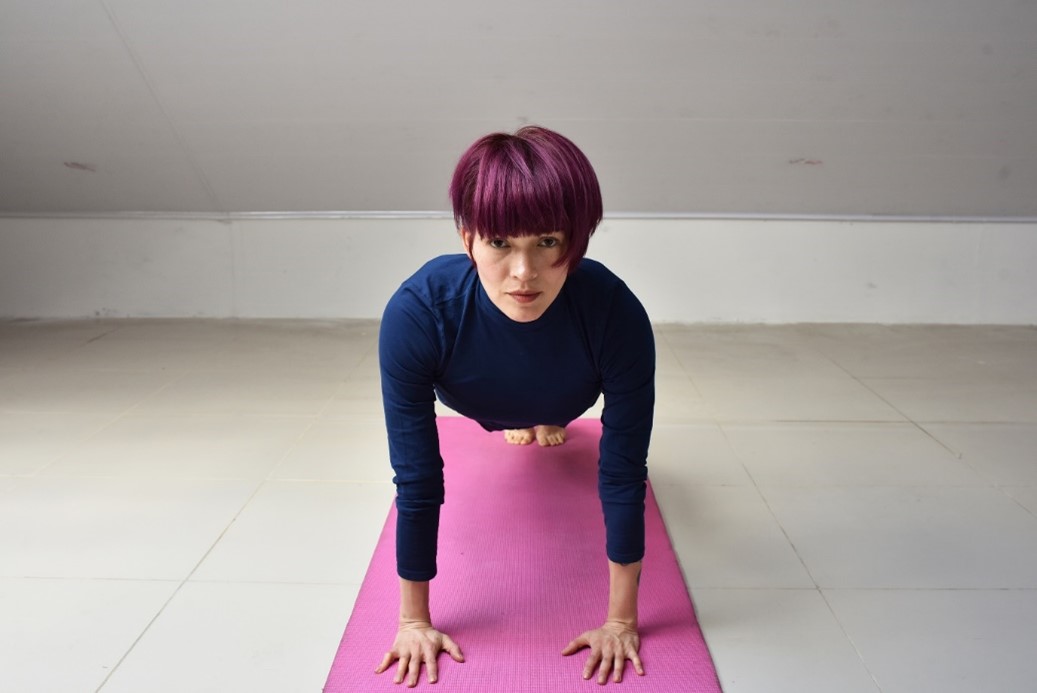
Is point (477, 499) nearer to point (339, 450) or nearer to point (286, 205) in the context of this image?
point (339, 450)

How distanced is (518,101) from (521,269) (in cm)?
214

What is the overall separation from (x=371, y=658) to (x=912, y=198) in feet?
10.7

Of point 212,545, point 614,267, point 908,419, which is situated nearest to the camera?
point 212,545

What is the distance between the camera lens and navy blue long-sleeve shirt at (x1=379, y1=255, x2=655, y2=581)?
135 cm

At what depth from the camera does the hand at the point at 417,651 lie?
133 centimetres

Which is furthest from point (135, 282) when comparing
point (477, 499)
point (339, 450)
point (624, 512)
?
point (624, 512)

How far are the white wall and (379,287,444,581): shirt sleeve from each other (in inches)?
100.0

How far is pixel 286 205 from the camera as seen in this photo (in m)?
3.82

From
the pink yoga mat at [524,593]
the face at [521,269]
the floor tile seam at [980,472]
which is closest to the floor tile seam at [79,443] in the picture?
the pink yoga mat at [524,593]

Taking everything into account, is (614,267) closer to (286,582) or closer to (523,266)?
(286,582)

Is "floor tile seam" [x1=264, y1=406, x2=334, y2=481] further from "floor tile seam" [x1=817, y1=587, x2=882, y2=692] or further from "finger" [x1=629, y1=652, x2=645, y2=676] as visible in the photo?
"floor tile seam" [x1=817, y1=587, x2=882, y2=692]

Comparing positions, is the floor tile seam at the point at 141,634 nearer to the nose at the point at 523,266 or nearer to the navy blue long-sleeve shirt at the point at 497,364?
the navy blue long-sleeve shirt at the point at 497,364

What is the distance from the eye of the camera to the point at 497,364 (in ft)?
4.62

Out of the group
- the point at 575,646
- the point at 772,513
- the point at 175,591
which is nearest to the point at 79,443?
the point at 175,591
